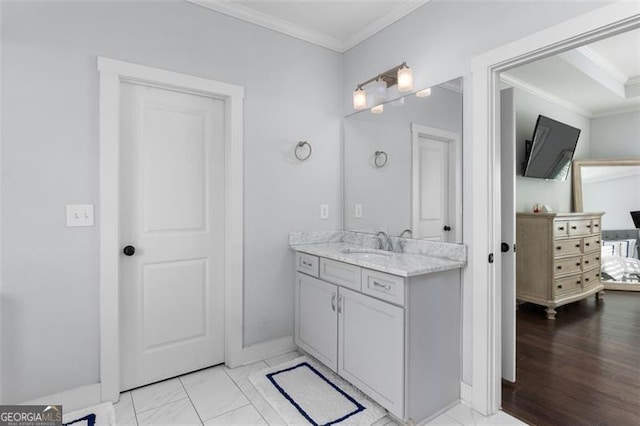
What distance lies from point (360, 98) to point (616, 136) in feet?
14.5

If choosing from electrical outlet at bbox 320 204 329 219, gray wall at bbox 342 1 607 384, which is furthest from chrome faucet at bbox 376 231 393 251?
gray wall at bbox 342 1 607 384

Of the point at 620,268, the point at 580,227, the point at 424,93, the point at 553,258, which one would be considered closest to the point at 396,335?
the point at 424,93

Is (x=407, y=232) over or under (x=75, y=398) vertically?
over

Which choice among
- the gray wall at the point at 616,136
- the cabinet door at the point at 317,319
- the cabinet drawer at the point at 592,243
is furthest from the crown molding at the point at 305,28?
the gray wall at the point at 616,136

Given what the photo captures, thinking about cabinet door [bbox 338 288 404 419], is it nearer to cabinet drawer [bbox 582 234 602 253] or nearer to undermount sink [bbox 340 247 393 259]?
undermount sink [bbox 340 247 393 259]

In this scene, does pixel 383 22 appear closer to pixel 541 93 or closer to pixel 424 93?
pixel 424 93

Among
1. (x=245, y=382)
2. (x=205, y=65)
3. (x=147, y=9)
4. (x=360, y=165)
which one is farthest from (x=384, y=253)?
(x=147, y=9)

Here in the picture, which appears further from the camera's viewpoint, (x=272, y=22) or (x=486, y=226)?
(x=272, y=22)

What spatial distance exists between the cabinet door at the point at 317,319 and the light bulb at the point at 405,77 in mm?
1442

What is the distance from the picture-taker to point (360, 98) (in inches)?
107

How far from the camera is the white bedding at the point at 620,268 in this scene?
4551 mm

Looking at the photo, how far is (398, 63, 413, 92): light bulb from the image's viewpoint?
2.29 metres

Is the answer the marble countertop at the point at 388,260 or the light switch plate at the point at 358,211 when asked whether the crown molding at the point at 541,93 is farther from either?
the marble countertop at the point at 388,260

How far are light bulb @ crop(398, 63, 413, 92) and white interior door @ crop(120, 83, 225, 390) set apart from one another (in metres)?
1.29
